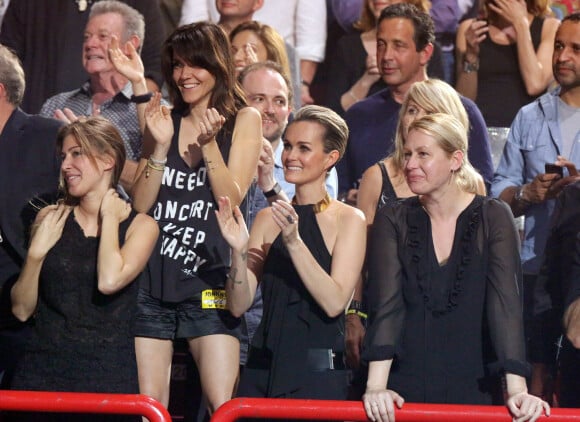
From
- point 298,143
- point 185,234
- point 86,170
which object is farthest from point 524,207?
point 86,170

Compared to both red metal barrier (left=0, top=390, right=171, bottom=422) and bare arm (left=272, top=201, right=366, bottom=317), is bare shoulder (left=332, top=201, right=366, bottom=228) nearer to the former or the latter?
bare arm (left=272, top=201, right=366, bottom=317)

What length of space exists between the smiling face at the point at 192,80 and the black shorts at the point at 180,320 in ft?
2.83

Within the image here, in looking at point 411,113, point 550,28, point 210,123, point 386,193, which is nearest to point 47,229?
point 210,123

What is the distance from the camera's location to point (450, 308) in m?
4.19

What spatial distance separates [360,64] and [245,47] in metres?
0.97

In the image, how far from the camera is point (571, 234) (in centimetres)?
518

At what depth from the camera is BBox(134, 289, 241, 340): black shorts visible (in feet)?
15.4

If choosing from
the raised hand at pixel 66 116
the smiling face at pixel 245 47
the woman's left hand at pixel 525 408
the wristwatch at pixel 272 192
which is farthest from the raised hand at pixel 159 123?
the woman's left hand at pixel 525 408

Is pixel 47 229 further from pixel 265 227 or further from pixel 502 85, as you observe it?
pixel 502 85

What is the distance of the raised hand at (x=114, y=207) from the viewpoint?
4602 millimetres

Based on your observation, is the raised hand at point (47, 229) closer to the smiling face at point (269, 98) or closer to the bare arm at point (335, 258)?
the bare arm at point (335, 258)

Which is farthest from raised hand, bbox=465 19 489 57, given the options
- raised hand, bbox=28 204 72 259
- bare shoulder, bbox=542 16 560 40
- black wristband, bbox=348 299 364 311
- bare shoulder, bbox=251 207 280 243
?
raised hand, bbox=28 204 72 259

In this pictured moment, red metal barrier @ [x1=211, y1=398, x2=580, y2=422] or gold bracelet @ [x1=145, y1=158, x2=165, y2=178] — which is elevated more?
gold bracelet @ [x1=145, y1=158, x2=165, y2=178]

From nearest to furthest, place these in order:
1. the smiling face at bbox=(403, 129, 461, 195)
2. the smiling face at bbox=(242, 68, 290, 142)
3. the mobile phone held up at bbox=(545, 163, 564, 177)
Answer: the smiling face at bbox=(403, 129, 461, 195) → the mobile phone held up at bbox=(545, 163, 564, 177) → the smiling face at bbox=(242, 68, 290, 142)
